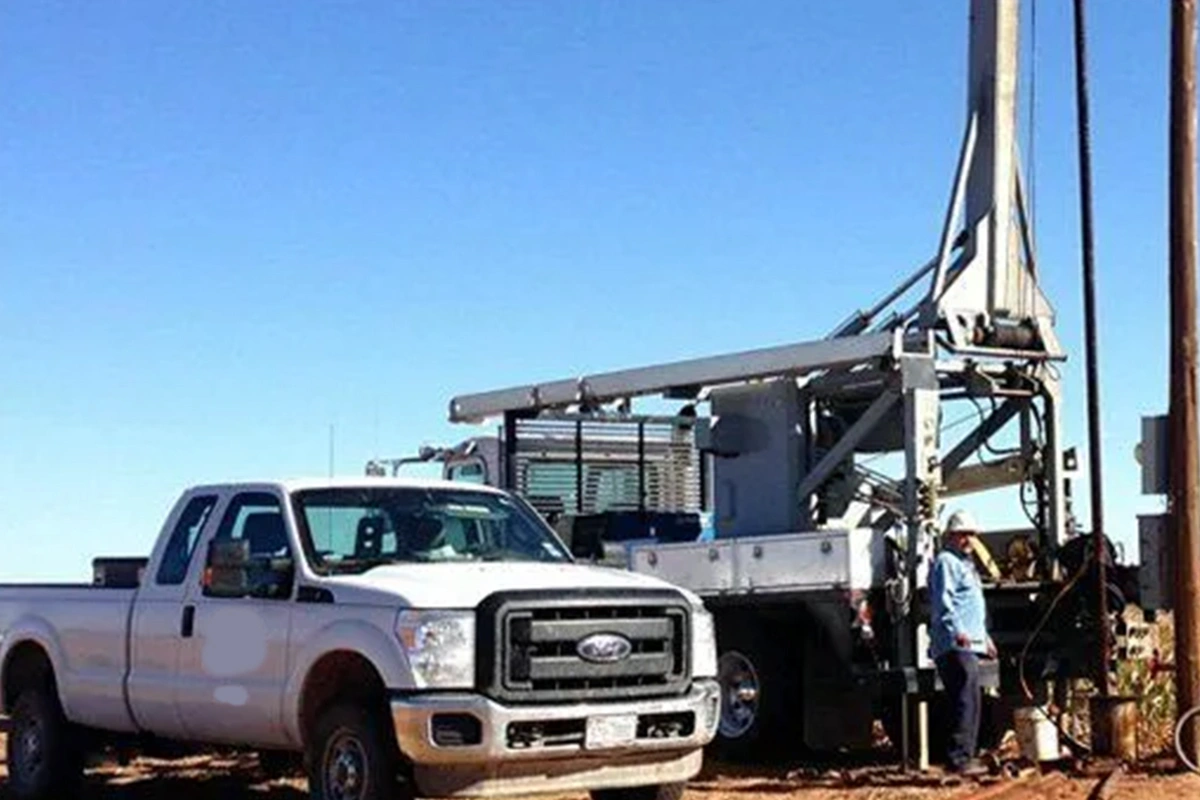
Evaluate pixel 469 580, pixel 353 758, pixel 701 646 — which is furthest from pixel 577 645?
pixel 353 758

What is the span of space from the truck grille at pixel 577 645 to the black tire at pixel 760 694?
3919 millimetres

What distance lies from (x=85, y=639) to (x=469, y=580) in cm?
345

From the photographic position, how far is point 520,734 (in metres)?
9.46

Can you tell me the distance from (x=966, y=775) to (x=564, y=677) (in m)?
4.25

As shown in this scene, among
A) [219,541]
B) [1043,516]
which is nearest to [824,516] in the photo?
[1043,516]

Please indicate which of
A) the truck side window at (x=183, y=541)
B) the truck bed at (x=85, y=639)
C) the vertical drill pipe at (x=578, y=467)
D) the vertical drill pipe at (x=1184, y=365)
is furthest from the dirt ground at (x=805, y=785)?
the vertical drill pipe at (x=578, y=467)

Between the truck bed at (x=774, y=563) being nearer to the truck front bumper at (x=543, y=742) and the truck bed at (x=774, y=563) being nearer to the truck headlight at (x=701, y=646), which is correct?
the truck headlight at (x=701, y=646)

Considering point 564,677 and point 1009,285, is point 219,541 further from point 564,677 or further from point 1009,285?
point 1009,285

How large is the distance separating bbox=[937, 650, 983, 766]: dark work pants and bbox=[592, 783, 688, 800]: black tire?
9.17 ft

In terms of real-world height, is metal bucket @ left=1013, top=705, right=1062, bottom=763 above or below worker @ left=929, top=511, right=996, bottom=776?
below

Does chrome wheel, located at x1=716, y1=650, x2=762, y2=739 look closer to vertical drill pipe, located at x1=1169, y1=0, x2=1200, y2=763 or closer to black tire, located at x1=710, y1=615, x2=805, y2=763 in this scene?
black tire, located at x1=710, y1=615, x2=805, y2=763

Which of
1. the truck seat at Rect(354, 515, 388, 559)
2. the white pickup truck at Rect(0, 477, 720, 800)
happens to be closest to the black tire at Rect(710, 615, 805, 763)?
the white pickup truck at Rect(0, 477, 720, 800)

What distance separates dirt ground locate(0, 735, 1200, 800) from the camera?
39.6ft

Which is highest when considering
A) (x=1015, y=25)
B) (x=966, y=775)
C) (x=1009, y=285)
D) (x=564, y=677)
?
(x=1015, y=25)
